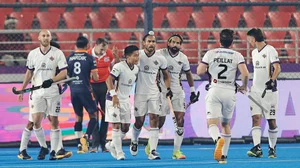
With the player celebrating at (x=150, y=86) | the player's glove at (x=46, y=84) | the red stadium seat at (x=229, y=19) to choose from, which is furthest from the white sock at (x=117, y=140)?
the red stadium seat at (x=229, y=19)

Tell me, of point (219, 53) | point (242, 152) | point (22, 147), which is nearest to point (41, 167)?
point (22, 147)

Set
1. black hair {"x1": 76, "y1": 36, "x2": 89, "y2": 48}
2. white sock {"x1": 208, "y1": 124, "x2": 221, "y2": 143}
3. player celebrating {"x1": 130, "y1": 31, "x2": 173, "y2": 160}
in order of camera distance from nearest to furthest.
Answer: white sock {"x1": 208, "y1": 124, "x2": 221, "y2": 143}, player celebrating {"x1": 130, "y1": 31, "x2": 173, "y2": 160}, black hair {"x1": 76, "y1": 36, "x2": 89, "y2": 48}

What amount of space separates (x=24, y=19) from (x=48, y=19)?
60cm

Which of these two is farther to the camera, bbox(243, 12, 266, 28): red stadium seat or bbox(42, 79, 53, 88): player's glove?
bbox(243, 12, 266, 28): red stadium seat

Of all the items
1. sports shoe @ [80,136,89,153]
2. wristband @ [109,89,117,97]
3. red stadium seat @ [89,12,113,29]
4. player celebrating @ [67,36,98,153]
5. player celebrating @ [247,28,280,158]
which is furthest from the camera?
red stadium seat @ [89,12,113,29]

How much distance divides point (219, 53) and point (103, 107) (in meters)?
3.97

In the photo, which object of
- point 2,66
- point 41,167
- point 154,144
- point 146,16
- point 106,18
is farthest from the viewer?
point 106,18

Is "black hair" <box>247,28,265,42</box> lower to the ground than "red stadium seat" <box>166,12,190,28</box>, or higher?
lower

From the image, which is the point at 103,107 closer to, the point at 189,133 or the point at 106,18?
the point at 189,133

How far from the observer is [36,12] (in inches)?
912

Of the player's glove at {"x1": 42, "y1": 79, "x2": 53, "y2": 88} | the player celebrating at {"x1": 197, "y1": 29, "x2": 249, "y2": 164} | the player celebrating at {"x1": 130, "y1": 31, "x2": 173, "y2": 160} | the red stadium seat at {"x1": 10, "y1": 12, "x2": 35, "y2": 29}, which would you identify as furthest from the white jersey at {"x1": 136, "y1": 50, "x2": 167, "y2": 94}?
the red stadium seat at {"x1": 10, "y1": 12, "x2": 35, "y2": 29}

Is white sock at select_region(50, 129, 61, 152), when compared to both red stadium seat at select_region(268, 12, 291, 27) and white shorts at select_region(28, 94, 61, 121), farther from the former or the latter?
red stadium seat at select_region(268, 12, 291, 27)

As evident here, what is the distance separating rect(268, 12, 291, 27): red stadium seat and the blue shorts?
7942 millimetres

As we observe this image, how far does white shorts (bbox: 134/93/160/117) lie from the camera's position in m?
14.8
